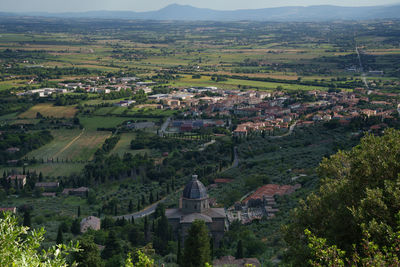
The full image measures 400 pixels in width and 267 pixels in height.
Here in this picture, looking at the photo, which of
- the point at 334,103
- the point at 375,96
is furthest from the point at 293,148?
the point at 375,96

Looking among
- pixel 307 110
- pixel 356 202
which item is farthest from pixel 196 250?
pixel 307 110

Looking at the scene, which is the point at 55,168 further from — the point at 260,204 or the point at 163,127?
the point at 260,204

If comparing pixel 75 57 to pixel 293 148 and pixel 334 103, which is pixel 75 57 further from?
pixel 293 148

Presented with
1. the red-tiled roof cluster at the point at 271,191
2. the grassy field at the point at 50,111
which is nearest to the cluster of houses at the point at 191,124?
the grassy field at the point at 50,111

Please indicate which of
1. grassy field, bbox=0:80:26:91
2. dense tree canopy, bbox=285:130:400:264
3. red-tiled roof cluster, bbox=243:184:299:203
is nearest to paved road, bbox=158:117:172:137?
red-tiled roof cluster, bbox=243:184:299:203

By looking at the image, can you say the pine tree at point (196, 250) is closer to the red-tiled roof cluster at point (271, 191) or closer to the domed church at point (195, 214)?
the domed church at point (195, 214)

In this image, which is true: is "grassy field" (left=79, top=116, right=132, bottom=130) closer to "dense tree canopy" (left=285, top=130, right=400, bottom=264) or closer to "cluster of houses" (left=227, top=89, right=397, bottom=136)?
"cluster of houses" (left=227, top=89, right=397, bottom=136)
